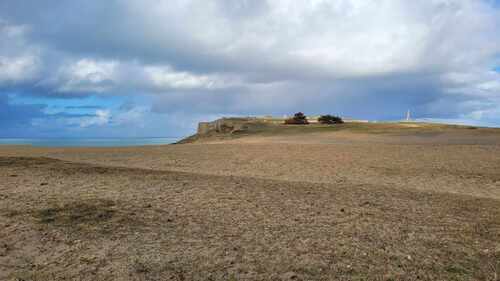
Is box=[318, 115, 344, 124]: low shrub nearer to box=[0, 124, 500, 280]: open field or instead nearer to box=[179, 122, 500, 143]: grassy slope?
box=[179, 122, 500, 143]: grassy slope

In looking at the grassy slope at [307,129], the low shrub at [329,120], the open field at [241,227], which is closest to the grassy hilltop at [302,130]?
the grassy slope at [307,129]

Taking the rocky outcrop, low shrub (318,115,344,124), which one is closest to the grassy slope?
the rocky outcrop

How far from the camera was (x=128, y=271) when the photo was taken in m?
4.59

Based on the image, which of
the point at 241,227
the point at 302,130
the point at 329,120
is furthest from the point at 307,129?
the point at 241,227

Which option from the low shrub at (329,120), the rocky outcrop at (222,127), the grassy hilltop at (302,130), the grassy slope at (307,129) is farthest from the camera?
the low shrub at (329,120)

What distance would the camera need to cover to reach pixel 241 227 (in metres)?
6.34

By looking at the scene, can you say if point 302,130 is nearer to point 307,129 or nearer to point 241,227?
point 307,129

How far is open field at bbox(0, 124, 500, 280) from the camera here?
4699mm

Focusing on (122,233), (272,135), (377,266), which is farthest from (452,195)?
(272,135)

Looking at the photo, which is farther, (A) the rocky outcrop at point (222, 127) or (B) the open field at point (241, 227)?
(A) the rocky outcrop at point (222, 127)

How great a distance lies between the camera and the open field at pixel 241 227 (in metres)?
4.70

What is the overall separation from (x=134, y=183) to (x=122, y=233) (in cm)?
423

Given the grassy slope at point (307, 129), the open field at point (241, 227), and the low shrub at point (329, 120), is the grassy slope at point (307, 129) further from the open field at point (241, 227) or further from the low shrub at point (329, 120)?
the open field at point (241, 227)

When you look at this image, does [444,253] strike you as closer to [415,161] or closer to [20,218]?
[20,218]
